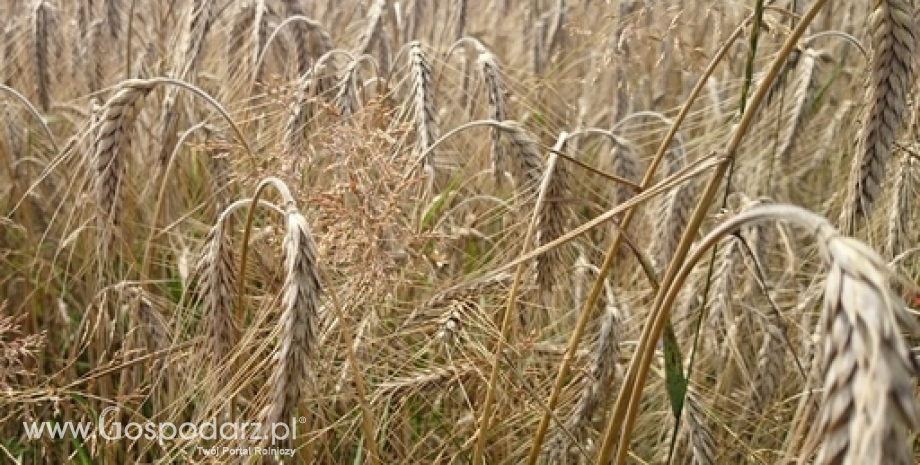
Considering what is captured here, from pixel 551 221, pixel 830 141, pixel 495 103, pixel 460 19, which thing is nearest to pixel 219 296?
pixel 551 221

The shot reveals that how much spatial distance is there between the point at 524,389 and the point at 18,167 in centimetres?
141

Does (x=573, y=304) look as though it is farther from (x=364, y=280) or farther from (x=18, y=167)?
(x=18, y=167)

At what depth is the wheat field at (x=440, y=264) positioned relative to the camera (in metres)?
0.91

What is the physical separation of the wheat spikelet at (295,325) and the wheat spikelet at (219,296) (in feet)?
0.85

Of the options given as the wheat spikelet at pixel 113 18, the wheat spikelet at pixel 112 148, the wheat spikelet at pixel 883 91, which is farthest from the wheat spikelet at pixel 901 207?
the wheat spikelet at pixel 113 18

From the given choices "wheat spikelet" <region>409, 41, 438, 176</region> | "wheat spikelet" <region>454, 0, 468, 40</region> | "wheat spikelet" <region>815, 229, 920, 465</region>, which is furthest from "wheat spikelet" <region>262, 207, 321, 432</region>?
"wheat spikelet" <region>454, 0, 468, 40</region>

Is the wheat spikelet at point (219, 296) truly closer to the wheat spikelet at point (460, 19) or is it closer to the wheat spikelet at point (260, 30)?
the wheat spikelet at point (260, 30)

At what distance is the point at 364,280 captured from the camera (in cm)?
111

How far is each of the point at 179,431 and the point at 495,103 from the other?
0.77 m

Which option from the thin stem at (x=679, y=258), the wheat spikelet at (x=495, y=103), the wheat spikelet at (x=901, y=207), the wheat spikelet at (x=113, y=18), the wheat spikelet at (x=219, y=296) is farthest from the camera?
the wheat spikelet at (x=113, y=18)

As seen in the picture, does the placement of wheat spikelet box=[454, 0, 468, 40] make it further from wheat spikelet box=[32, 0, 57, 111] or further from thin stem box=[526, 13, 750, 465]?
thin stem box=[526, 13, 750, 465]

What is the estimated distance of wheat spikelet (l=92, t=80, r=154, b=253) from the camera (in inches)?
50.0

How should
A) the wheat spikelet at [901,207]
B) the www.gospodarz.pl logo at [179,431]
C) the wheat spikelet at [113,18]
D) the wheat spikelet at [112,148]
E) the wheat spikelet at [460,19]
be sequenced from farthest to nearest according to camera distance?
the wheat spikelet at [460,19] → the wheat spikelet at [113,18] → the wheat spikelet at [901,207] → the wheat spikelet at [112,148] → the www.gospodarz.pl logo at [179,431]

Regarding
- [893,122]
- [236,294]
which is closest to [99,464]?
[236,294]
